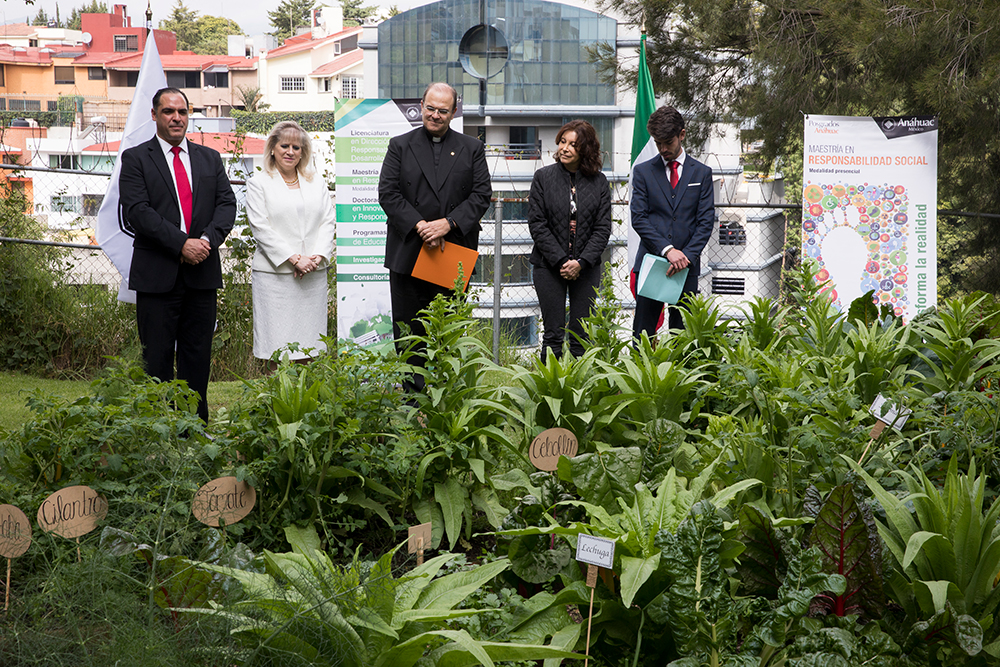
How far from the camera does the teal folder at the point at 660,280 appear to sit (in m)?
5.09

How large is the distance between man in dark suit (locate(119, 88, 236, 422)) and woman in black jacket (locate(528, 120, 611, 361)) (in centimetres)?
174

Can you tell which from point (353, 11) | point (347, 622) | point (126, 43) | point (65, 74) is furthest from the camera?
point (353, 11)

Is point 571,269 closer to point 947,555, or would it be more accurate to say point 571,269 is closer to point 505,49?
point 947,555

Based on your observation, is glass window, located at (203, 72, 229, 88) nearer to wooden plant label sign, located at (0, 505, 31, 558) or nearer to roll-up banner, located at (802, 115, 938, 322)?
roll-up banner, located at (802, 115, 938, 322)

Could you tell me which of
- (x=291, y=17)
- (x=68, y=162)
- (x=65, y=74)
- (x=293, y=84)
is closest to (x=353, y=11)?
(x=291, y=17)

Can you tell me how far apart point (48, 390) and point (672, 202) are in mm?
4089

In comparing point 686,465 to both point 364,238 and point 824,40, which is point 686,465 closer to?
point 364,238

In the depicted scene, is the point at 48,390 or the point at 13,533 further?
the point at 48,390

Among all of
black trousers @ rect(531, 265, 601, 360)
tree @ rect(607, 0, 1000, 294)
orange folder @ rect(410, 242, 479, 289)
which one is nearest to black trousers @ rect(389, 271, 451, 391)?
orange folder @ rect(410, 242, 479, 289)

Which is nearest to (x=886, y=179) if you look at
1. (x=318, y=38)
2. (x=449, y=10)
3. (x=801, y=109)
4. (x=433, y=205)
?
(x=801, y=109)

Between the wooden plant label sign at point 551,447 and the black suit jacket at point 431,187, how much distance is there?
2.08 meters

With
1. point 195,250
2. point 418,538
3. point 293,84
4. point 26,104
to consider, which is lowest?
point 418,538

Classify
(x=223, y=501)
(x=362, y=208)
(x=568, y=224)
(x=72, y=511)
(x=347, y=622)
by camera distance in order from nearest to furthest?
1. (x=347, y=622)
2. (x=72, y=511)
3. (x=223, y=501)
4. (x=568, y=224)
5. (x=362, y=208)

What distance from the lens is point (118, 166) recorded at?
16.0ft
